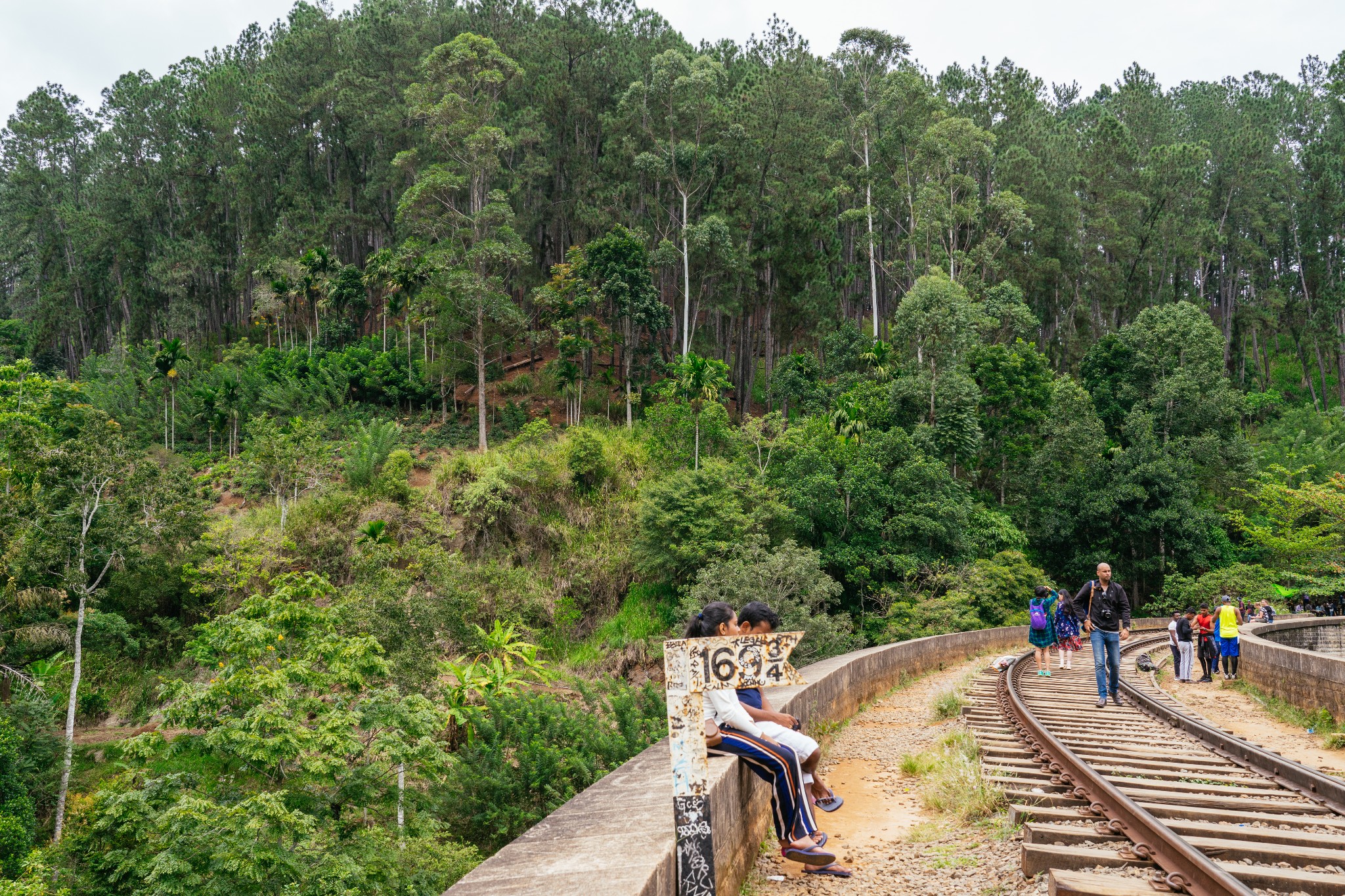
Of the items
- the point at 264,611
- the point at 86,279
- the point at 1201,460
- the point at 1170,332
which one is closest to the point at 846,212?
the point at 1170,332

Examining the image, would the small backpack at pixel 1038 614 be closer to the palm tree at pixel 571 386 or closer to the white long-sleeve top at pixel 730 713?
the white long-sleeve top at pixel 730 713

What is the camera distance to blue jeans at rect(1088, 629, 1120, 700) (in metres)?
9.91

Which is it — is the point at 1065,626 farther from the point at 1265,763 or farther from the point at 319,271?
the point at 319,271

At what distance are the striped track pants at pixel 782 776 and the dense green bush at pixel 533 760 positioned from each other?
6695 millimetres

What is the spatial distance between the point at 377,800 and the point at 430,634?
21.6ft

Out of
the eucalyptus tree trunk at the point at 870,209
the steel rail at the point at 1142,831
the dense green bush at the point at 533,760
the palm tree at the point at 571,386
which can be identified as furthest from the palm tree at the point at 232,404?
the steel rail at the point at 1142,831

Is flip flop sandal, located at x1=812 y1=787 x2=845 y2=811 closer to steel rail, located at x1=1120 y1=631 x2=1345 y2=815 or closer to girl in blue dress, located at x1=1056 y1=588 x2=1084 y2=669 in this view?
steel rail, located at x1=1120 y1=631 x2=1345 y2=815

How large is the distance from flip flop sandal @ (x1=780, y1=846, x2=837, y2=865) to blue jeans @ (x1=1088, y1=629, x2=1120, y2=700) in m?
6.50

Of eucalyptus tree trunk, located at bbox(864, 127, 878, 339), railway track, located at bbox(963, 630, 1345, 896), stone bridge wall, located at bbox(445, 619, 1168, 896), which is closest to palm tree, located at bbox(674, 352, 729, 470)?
eucalyptus tree trunk, located at bbox(864, 127, 878, 339)

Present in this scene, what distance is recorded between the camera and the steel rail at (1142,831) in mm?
3662

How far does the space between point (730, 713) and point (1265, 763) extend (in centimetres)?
468

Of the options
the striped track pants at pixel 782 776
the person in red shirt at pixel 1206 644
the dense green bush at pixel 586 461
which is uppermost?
the dense green bush at pixel 586 461

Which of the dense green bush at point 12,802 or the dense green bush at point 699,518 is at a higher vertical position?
the dense green bush at point 699,518

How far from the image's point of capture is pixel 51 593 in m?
22.3
